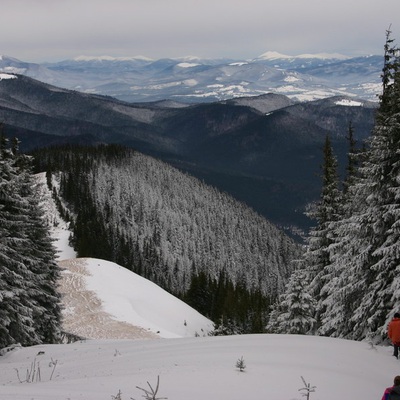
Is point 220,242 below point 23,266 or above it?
below

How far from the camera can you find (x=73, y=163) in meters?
153

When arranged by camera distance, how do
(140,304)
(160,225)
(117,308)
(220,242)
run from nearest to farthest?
(117,308) < (140,304) < (160,225) < (220,242)

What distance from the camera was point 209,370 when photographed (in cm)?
1123

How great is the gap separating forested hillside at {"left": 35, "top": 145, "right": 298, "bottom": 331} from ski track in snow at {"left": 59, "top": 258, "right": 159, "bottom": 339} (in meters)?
42.1

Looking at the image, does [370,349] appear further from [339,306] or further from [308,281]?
[308,281]

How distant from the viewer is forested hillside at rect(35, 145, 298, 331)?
11600cm

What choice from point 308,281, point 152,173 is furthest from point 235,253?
point 308,281

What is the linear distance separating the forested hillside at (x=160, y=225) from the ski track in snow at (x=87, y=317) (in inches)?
1659

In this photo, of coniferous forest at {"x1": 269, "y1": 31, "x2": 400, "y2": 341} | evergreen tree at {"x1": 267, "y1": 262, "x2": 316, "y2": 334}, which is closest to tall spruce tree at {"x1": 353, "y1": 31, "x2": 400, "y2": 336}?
coniferous forest at {"x1": 269, "y1": 31, "x2": 400, "y2": 341}

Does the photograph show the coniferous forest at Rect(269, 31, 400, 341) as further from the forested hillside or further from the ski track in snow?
the forested hillside

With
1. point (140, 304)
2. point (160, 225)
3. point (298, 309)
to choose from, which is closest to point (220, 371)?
point (298, 309)

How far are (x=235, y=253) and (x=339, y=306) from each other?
5612 inches

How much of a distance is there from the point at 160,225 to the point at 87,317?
11903cm

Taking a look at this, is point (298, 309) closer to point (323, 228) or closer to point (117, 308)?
point (323, 228)
